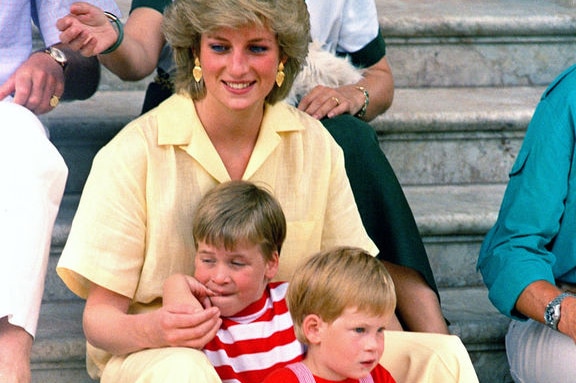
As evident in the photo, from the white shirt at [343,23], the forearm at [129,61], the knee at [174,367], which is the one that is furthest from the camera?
the white shirt at [343,23]

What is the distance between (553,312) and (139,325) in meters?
0.92

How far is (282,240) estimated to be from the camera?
2.37 meters

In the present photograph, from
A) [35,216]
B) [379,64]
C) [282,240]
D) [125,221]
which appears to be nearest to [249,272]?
[282,240]

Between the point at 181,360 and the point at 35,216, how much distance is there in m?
0.44

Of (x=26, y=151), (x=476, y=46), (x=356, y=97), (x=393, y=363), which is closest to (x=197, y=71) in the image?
(x=26, y=151)

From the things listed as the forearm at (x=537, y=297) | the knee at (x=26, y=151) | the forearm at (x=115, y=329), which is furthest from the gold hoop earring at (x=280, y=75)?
the forearm at (x=537, y=297)

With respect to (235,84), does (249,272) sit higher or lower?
lower

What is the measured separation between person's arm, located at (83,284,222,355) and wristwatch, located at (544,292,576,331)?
30.1 inches

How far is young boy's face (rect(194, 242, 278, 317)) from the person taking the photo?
7.47 feet

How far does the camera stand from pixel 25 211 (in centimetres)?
226

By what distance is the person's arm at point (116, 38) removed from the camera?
2.47m

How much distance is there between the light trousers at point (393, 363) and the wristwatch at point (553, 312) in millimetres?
301

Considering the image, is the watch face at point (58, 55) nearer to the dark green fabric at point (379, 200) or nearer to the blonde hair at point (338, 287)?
the dark green fabric at point (379, 200)

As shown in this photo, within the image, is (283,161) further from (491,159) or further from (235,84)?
(491,159)
